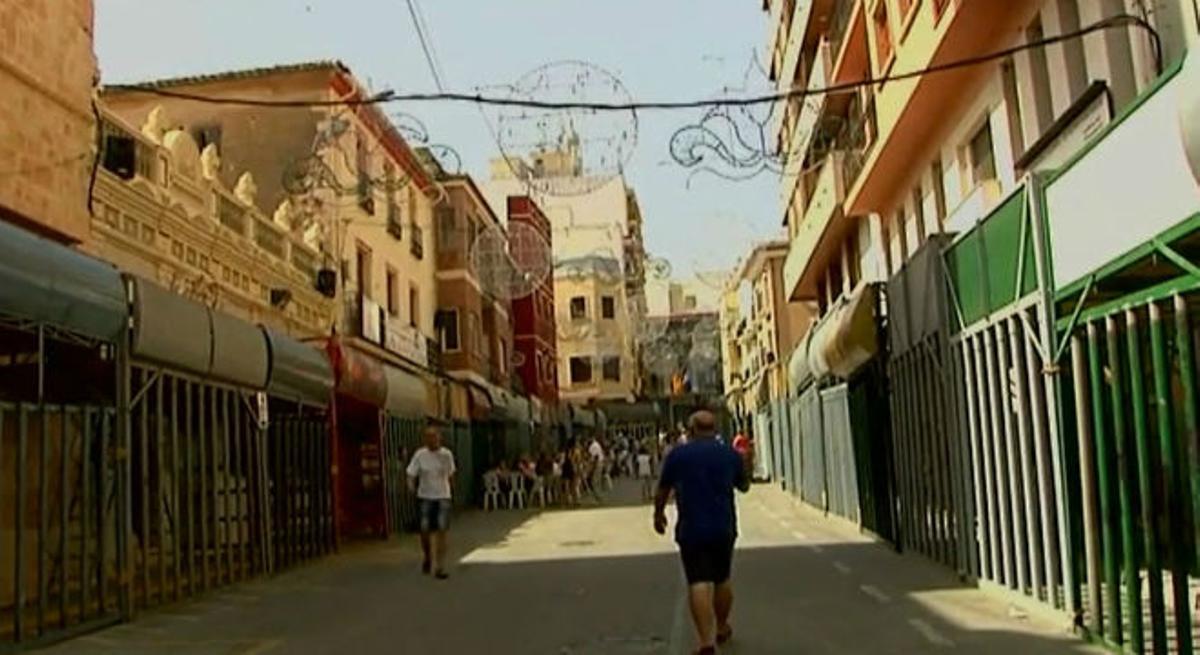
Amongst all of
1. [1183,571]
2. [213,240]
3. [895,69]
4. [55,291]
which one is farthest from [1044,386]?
[213,240]

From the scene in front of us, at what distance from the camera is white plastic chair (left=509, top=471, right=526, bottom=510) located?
1373 inches

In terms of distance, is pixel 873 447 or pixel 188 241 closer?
pixel 188 241

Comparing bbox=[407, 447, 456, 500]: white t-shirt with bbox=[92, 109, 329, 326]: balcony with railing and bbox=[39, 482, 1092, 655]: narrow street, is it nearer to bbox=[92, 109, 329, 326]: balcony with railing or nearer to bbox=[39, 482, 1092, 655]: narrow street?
bbox=[39, 482, 1092, 655]: narrow street

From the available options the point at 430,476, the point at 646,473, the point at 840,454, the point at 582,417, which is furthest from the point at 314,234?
the point at 582,417

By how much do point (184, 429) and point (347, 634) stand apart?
414 centimetres

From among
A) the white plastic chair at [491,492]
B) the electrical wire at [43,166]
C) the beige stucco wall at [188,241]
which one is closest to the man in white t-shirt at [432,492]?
the beige stucco wall at [188,241]

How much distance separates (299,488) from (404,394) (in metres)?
6.36

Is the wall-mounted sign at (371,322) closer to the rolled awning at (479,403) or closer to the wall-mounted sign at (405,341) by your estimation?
the wall-mounted sign at (405,341)

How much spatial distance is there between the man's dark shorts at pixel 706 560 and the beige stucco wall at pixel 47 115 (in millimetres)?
8319

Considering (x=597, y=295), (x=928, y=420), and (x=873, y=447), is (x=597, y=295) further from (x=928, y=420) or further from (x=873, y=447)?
(x=928, y=420)

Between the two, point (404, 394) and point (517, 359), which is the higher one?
point (517, 359)

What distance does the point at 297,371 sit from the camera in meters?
18.0

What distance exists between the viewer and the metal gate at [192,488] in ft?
44.1

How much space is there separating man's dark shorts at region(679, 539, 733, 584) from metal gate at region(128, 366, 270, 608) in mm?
6013
